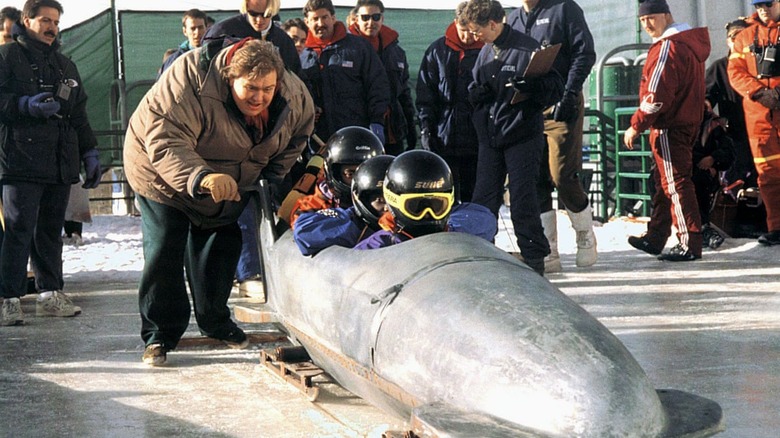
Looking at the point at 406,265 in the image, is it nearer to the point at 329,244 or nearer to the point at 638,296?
the point at 329,244

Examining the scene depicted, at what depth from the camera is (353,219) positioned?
15.4 feet

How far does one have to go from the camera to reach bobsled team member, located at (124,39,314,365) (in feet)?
16.3

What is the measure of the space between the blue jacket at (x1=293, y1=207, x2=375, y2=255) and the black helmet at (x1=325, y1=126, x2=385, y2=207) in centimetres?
80

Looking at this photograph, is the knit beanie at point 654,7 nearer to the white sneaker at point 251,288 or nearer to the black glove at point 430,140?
the black glove at point 430,140

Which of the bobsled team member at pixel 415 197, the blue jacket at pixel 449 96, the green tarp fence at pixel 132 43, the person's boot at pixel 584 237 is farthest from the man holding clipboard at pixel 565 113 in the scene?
the green tarp fence at pixel 132 43

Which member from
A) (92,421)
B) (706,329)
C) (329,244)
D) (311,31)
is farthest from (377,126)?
(92,421)

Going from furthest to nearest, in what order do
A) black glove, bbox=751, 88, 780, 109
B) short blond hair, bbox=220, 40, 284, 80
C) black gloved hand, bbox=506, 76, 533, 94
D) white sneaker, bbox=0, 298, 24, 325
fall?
black glove, bbox=751, 88, 780, 109, black gloved hand, bbox=506, 76, 533, 94, white sneaker, bbox=0, 298, 24, 325, short blond hair, bbox=220, 40, 284, 80

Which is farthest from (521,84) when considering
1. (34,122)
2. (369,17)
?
(34,122)

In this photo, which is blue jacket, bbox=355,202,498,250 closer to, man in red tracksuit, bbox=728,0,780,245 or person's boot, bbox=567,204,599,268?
person's boot, bbox=567,204,599,268

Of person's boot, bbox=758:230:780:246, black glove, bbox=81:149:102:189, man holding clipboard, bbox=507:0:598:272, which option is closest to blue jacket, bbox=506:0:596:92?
man holding clipboard, bbox=507:0:598:272

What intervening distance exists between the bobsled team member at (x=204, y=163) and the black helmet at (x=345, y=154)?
168 mm

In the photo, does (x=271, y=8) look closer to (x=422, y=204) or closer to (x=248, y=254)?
(x=248, y=254)

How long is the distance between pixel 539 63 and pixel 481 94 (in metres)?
0.50

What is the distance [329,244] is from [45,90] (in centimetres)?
306
